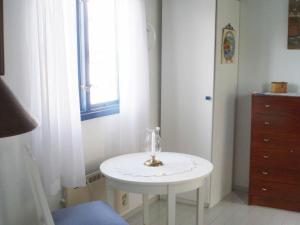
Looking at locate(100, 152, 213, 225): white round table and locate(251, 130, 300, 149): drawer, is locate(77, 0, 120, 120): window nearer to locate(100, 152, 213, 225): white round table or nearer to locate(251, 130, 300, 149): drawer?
locate(100, 152, 213, 225): white round table

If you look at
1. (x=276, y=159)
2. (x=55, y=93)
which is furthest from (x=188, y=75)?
(x=55, y=93)

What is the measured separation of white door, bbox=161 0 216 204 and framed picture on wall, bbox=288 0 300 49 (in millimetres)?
828

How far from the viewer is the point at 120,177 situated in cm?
245

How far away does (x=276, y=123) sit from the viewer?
361 centimetres

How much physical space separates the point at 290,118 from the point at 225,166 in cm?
83

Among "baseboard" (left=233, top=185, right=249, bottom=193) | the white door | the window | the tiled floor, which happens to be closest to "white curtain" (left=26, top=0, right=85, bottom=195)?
the window

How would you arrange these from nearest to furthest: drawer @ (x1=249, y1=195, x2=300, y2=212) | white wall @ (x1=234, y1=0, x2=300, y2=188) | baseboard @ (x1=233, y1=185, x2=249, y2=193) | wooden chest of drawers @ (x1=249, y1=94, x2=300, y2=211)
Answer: wooden chest of drawers @ (x1=249, y1=94, x2=300, y2=211) < drawer @ (x1=249, y1=195, x2=300, y2=212) < white wall @ (x1=234, y1=0, x2=300, y2=188) < baseboard @ (x1=233, y1=185, x2=249, y2=193)

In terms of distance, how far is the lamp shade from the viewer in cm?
97

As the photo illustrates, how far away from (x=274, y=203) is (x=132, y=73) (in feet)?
6.00

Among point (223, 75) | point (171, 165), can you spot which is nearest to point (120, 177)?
point (171, 165)

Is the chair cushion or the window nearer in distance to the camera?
the chair cushion

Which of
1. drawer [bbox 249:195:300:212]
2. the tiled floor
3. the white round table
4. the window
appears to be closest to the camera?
the white round table

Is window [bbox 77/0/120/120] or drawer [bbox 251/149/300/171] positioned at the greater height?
window [bbox 77/0/120/120]

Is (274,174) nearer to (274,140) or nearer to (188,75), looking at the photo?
(274,140)
